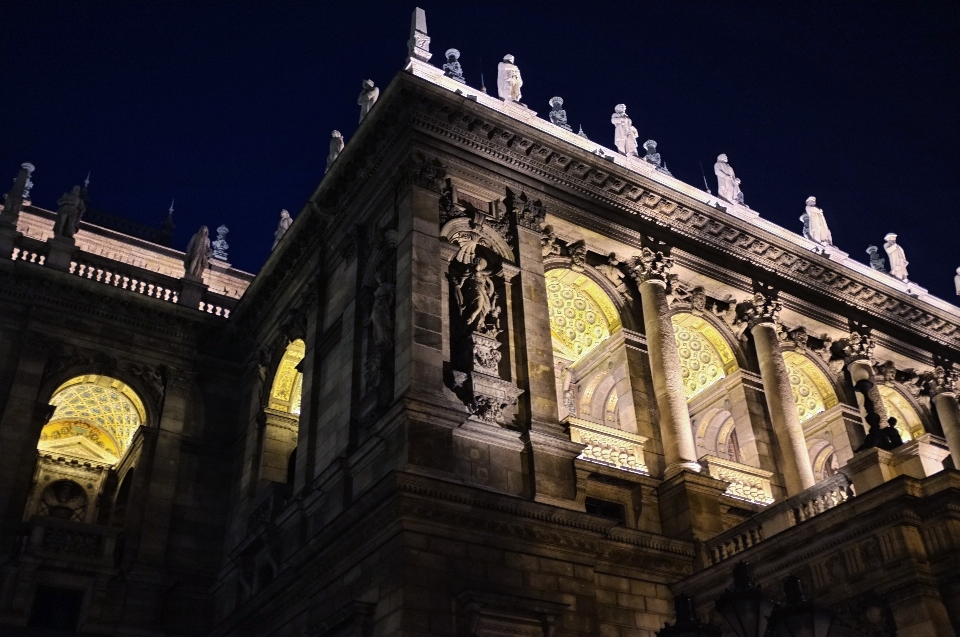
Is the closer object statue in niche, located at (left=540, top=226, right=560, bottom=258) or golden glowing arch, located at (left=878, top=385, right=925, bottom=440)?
statue in niche, located at (left=540, top=226, right=560, bottom=258)

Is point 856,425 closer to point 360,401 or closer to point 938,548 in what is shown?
point 938,548

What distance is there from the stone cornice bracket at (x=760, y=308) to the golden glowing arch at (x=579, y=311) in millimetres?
5006

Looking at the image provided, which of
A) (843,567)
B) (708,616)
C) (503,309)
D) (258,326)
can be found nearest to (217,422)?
(258,326)

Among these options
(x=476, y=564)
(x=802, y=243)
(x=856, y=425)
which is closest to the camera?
(x=476, y=564)

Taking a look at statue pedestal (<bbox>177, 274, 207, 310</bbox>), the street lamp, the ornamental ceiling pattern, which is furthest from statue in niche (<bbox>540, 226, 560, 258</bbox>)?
the street lamp

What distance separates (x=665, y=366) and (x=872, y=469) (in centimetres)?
761

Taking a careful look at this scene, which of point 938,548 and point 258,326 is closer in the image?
point 938,548

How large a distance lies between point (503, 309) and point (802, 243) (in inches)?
629

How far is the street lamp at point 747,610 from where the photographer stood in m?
10.8

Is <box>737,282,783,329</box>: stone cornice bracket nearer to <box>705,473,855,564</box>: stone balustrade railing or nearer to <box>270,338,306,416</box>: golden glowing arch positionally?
<box>705,473,855,564</box>: stone balustrade railing

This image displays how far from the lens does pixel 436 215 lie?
24031 millimetres

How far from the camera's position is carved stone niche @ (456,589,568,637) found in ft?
60.4

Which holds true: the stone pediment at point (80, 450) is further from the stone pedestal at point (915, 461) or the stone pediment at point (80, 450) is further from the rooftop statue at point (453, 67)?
the stone pedestal at point (915, 461)

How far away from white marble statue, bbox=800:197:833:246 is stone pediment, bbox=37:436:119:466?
94.4 feet
